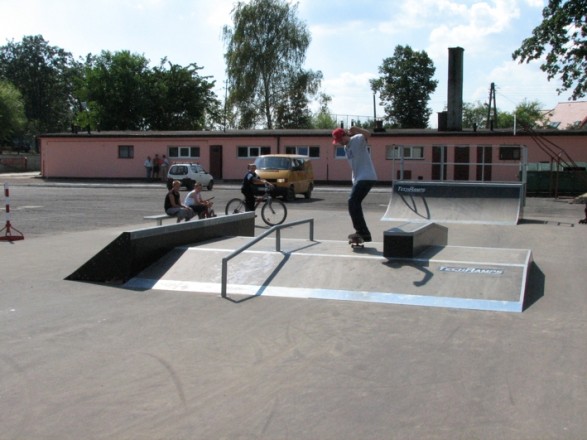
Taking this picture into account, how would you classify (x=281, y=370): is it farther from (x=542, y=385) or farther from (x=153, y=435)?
(x=542, y=385)

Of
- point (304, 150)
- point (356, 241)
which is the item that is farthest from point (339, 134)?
point (304, 150)

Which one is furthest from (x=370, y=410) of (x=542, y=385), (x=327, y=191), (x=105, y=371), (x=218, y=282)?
(x=327, y=191)

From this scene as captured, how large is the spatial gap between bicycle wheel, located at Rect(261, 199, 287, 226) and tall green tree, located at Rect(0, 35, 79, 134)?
90798 mm

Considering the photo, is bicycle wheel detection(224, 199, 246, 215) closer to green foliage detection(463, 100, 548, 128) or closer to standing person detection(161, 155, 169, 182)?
standing person detection(161, 155, 169, 182)

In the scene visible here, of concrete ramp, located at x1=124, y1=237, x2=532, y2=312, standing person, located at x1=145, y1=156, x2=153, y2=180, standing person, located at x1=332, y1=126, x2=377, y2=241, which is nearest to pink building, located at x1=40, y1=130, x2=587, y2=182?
standing person, located at x1=145, y1=156, x2=153, y2=180

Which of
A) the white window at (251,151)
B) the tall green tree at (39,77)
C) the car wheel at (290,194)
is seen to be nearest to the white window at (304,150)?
the white window at (251,151)

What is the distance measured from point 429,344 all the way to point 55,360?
121 inches

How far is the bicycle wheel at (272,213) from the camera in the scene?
1700 cm

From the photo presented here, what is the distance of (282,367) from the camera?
5.06 meters

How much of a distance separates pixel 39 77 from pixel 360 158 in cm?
10206

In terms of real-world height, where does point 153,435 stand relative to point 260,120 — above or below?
below

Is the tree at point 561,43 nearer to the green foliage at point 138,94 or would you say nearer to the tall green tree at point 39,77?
the green foliage at point 138,94

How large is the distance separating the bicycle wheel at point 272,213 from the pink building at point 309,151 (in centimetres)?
1994

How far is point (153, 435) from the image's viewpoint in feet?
12.5
